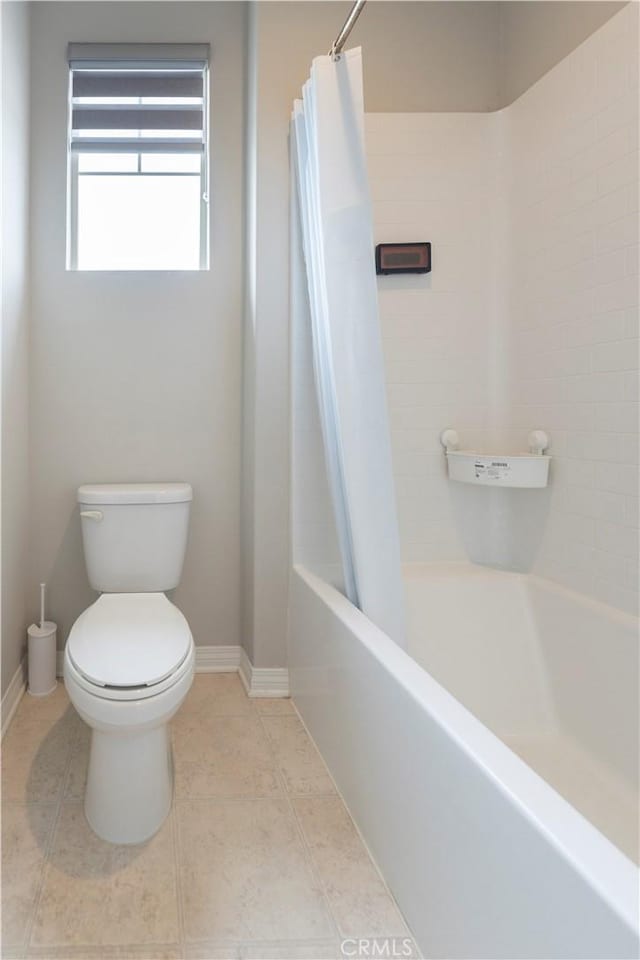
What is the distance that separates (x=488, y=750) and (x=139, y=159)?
251 cm

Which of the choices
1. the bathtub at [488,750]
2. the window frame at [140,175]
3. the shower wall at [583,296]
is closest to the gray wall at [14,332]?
the window frame at [140,175]

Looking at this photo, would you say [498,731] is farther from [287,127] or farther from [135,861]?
[287,127]

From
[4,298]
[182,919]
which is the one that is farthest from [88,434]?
[182,919]

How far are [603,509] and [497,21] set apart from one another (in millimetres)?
1907

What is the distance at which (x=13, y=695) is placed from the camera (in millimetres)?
2139

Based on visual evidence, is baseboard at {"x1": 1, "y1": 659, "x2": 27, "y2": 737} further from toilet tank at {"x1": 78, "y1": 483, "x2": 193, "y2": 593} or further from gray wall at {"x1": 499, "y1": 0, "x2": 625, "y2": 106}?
gray wall at {"x1": 499, "y1": 0, "x2": 625, "y2": 106}

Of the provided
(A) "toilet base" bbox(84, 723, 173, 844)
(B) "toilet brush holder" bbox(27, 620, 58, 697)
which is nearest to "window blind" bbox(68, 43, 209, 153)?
(B) "toilet brush holder" bbox(27, 620, 58, 697)

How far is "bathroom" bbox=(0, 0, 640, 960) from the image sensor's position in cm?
129

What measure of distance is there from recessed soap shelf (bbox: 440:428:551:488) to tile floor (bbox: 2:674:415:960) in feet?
3.40

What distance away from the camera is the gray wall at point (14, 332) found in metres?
2.05

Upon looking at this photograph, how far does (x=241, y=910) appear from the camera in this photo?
→ 4.19ft

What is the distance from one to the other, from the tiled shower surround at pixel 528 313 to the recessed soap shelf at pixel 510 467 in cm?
6

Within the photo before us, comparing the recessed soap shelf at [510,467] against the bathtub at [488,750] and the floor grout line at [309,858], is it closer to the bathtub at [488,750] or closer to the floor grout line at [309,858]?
the bathtub at [488,750]

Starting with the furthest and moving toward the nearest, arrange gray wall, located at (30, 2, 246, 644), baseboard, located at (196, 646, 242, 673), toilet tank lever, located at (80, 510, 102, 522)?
1. baseboard, located at (196, 646, 242, 673)
2. gray wall, located at (30, 2, 246, 644)
3. toilet tank lever, located at (80, 510, 102, 522)
